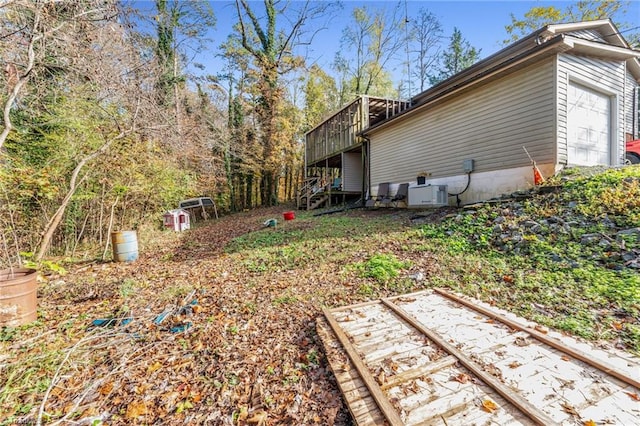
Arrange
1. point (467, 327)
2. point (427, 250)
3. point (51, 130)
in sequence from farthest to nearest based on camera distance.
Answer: point (51, 130), point (427, 250), point (467, 327)

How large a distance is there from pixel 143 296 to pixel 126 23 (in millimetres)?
4395

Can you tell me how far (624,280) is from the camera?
9.73 ft

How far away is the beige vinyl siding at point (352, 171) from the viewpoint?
12953 millimetres

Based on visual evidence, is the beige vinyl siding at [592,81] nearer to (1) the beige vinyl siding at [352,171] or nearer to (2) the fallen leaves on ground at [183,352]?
(2) the fallen leaves on ground at [183,352]

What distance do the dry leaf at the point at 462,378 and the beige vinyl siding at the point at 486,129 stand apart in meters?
5.97

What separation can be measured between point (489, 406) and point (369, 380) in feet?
2.40

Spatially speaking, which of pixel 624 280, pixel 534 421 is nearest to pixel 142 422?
pixel 534 421

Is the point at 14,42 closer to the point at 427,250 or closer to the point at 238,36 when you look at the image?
the point at 427,250

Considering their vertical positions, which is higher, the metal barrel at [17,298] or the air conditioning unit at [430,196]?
the air conditioning unit at [430,196]

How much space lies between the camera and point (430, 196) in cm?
772

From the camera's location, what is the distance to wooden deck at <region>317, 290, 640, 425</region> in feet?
5.02

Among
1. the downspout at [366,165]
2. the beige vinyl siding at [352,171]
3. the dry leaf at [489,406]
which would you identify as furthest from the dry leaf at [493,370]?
the beige vinyl siding at [352,171]

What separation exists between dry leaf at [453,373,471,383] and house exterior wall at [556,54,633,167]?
607cm

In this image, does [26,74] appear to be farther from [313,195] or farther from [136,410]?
[313,195]
